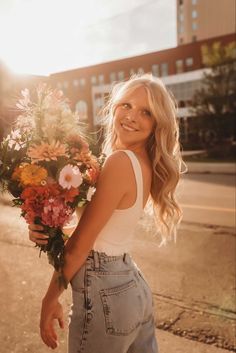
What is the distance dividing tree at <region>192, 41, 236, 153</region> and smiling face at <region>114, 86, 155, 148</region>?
78.5 feet

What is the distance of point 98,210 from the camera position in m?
1.82

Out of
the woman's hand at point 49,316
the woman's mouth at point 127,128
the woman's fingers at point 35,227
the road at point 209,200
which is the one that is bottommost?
the road at point 209,200

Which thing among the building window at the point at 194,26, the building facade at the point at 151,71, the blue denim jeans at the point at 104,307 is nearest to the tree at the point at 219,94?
the building facade at the point at 151,71

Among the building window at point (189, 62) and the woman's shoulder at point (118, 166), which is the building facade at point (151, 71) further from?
the woman's shoulder at point (118, 166)

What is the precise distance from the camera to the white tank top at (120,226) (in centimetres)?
188

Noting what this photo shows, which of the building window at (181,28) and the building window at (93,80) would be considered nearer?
the building window at (93,80)

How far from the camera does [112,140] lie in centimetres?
238

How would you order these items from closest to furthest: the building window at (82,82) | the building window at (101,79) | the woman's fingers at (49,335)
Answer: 1. the woman's fingers at (49,335)
2. the building window at (101,79)
3. the building window at (82,82)

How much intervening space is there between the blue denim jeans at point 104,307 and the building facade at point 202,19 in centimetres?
8623

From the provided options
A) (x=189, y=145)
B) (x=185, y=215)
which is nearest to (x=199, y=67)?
(x=189, y=145)

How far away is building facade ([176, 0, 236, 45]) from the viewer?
83.8 metres

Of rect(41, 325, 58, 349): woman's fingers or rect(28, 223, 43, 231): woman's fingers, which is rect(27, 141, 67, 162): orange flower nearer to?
rect(28, 223, 43, 231): woman's fingers

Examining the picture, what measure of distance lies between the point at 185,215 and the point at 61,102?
6.82 meters

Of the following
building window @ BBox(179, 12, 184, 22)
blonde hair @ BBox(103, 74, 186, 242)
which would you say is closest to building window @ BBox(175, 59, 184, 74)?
building window @ BBox(179, 12, 184, 22)
